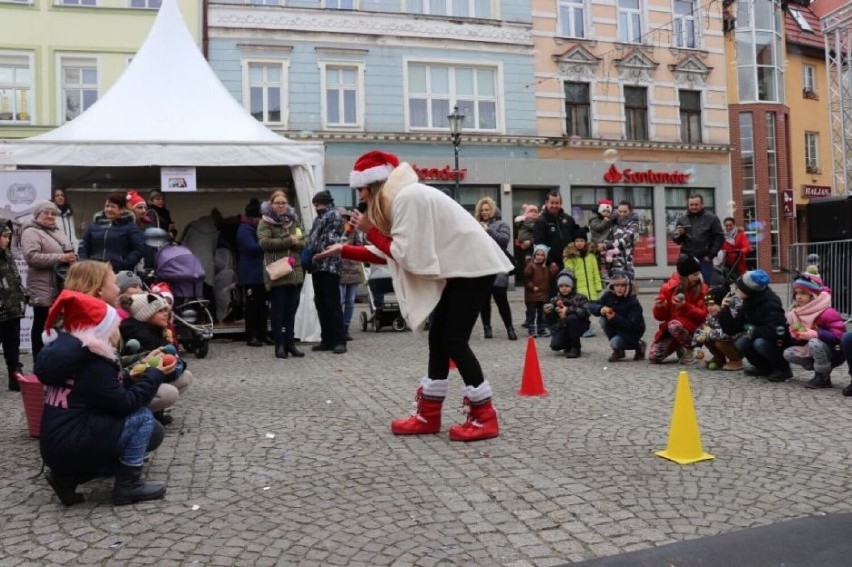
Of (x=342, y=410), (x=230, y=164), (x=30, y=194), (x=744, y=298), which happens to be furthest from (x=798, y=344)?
(x=30, y=194)

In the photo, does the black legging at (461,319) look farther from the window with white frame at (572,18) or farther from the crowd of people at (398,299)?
the window with white frame at (572,18)

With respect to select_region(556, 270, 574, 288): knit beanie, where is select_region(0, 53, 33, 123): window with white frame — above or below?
above

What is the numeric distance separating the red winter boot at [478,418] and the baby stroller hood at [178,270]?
17.5 ft

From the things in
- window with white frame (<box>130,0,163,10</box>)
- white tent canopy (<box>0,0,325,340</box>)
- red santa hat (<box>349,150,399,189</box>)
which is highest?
window with white frame (<box>130,0,163,10</box>)

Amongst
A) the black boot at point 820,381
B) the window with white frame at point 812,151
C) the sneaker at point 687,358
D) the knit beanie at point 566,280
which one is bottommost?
the black boot at point 820,381

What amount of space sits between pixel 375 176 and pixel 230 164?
5895 millimetres

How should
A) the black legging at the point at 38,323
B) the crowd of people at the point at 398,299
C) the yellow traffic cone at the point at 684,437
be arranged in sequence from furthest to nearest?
the black legging at the point at 38,323
the yellow traffic cone at the point at 684,437
the crowd of people at the point at 398,299

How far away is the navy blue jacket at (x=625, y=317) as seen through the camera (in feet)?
26.7

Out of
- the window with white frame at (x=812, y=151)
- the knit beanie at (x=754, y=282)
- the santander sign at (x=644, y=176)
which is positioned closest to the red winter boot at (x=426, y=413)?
the knit beanie at (x=754, y=282)

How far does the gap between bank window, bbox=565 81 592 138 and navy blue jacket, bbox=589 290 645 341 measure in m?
18.1

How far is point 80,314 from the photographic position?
3.49m

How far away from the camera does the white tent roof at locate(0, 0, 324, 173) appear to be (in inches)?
385

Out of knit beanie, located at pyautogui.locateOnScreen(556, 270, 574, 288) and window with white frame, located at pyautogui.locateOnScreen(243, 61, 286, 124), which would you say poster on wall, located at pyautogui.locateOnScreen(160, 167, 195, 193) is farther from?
window with white frame, located at pyautogui.locateOnScreen(243, 61, 286, 124)

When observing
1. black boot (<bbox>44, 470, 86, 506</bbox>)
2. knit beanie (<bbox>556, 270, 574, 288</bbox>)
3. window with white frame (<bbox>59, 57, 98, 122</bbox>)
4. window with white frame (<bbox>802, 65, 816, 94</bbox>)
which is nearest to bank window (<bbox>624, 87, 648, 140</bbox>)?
window with white frame (<bbox>802, 65, 816, 94</bbox>)
